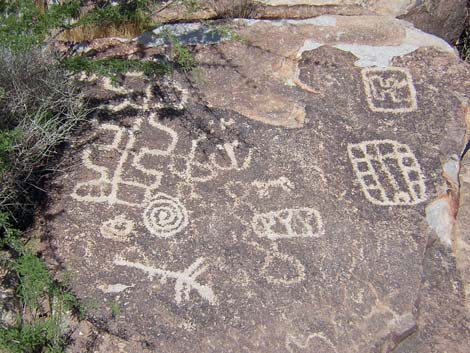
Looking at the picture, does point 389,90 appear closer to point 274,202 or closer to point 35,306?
point 274,202

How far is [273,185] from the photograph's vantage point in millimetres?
2439

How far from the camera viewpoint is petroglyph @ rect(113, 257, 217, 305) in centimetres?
212

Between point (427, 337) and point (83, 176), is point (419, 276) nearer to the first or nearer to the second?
point (427, 337)

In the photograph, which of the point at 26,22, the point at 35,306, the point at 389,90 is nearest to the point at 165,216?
the point at 35,306

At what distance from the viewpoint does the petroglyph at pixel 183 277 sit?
2.12 metres

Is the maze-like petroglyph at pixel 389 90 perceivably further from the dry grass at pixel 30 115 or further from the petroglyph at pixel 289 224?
the dry grass at pixel 30 115

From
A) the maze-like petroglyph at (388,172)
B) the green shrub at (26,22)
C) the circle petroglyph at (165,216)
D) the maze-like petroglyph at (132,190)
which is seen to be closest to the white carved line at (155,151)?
the maze-like petroglyph at (132,190)

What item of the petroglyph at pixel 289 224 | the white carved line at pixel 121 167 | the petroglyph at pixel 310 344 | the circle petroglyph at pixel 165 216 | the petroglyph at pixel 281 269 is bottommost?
the petroglyph at pixel 310 344

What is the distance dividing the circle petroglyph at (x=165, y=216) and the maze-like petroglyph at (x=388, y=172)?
2.28 feet

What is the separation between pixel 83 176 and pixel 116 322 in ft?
1.92

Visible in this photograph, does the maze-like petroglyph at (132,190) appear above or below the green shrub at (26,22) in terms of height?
below

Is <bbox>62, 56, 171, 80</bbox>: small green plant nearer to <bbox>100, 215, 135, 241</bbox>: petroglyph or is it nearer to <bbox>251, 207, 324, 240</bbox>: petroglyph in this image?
<bbox>100, 215, 135, 241</bbox>: petroglyph

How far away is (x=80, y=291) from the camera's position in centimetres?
210

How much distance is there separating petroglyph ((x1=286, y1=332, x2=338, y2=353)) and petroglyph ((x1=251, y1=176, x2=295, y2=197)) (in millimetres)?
562
